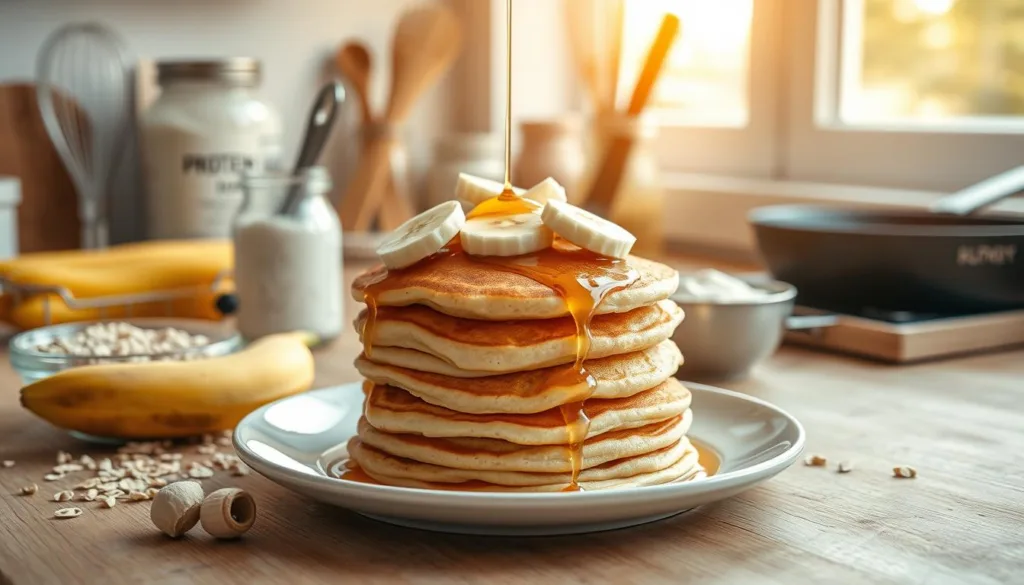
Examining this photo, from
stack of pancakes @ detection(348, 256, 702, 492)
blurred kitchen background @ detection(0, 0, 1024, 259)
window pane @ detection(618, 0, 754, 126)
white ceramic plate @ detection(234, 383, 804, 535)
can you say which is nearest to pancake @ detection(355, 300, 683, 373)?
stack of pancakes @ detection(348, 256, 702, 492)

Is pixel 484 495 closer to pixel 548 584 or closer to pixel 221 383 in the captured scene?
pixel 548 584

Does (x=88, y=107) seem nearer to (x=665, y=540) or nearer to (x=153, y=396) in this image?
(x=153, y=396)

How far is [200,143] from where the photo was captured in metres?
1.87

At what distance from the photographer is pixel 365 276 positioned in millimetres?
861

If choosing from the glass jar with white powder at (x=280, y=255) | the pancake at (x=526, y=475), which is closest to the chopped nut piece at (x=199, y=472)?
the pancake at (x=526, y=475)

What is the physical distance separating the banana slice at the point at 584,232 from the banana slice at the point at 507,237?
1 centimetres

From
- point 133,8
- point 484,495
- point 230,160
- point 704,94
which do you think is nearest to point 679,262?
point 704,94

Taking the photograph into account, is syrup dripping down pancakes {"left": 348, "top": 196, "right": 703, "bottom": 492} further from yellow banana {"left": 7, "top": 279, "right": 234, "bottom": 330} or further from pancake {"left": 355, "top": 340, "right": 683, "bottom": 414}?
yellow banana {"left": 7, "top": 279, "right": 234, "bottom": 330}

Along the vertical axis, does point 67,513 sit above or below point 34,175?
below

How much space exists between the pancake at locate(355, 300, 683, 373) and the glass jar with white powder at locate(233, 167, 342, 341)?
61 centimetres

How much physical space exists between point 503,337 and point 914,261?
0.77 meters

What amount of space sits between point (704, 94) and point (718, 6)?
178 mm

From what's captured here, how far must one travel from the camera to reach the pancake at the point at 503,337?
739 mm

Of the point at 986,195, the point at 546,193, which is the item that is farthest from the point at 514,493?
the point at 986,195
